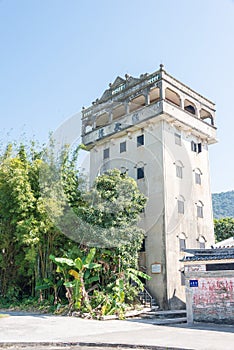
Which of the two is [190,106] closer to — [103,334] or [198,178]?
[198,178]

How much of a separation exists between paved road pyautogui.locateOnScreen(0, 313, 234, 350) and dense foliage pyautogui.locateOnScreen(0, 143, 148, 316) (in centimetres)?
196

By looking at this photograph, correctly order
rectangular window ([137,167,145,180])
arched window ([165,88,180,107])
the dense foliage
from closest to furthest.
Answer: the dense foliage
rectangular window ([137,167,145,180])
arched window ([165,88,180,107])

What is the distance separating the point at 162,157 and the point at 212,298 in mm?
7217

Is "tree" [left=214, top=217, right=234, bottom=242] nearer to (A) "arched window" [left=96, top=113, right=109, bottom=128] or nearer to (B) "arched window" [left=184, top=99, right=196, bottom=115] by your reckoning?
(B) "arched window" [left=184, top=99, right=196, bottom=115]

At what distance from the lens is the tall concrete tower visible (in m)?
15.5

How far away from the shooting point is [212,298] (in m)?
10.8

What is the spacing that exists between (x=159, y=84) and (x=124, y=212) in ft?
22.8

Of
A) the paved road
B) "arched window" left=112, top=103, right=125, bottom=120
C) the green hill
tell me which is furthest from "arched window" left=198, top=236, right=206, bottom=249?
the green hill

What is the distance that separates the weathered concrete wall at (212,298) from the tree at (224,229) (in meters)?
16.8

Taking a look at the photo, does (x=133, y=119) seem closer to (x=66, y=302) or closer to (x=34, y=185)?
(x=34, y=185)

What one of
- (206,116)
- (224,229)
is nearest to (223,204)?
(224,229)

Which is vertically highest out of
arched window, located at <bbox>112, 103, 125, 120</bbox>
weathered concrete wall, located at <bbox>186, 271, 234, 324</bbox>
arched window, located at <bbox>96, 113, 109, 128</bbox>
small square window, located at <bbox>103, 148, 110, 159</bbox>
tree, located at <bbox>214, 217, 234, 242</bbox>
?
arched window, located at <bbox>112, 103, 125, 120</bbox>

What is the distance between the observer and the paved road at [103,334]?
280 inches

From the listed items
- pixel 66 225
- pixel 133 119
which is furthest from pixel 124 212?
pixel 133 119
